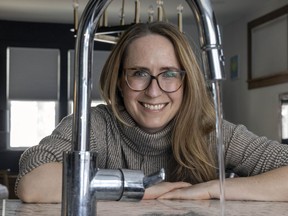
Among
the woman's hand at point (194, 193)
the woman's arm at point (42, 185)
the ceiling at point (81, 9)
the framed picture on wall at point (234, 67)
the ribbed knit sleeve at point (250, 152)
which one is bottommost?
the woman's hand at point (194, 193)

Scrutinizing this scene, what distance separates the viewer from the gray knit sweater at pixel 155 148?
1602 millimetres

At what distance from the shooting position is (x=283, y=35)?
6.16 m

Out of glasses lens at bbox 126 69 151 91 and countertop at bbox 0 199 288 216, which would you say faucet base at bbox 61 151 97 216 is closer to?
countertop at bbox 0 199 288 216

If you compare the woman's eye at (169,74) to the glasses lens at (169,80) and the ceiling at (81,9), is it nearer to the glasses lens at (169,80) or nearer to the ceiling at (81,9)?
the glasses lens at (169,80)

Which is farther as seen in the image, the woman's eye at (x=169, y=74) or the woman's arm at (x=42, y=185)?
the woman's eye at (x=169, y=74)

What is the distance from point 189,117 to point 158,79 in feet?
0.46

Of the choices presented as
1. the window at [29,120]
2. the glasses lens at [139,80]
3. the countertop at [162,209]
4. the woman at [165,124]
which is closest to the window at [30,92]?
the window at [29,120]

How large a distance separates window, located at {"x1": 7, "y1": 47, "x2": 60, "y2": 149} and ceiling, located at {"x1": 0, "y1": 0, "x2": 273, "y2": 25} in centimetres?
51

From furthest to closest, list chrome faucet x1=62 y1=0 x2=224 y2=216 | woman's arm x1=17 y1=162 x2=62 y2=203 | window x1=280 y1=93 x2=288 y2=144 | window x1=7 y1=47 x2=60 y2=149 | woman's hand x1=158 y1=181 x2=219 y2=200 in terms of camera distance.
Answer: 1. window x1=7 y1=47 x2=60 y2=149
2. window x1=280 y1=93 x2=288 y2=144
3. woman's hand x1=158 y1=181 x2=219 y2=200
4. woman's arm x1=17 y1=162 x2=62 y2=203
5. chrome faucet x1=62 y1=0 x2=224 y2=216

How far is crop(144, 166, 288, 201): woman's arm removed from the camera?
4.45 feet

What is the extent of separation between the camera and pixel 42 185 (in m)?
1.30

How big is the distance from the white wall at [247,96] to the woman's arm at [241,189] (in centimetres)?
478

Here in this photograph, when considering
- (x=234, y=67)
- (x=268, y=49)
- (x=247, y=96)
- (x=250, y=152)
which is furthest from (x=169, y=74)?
(x=234, y=67)

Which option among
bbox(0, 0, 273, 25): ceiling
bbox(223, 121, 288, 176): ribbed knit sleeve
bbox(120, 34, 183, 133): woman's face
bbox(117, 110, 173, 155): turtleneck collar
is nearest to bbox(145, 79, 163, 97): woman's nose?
bbox(120, 34, 183, 133): woman's face
